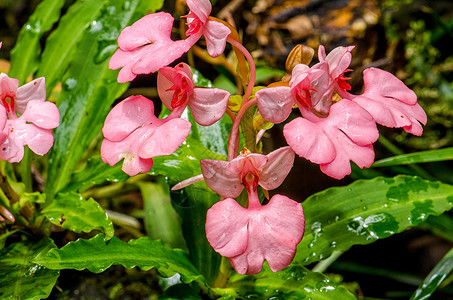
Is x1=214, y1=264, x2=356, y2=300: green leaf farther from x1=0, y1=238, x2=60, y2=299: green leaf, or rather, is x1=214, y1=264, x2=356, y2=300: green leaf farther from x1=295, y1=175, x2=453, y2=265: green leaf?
x1=0, y1=238, x2=60, y2=299: green leaf

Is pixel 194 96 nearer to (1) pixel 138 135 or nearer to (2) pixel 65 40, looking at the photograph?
(1) pixel 138 135

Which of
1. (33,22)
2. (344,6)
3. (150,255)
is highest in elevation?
(33,22)

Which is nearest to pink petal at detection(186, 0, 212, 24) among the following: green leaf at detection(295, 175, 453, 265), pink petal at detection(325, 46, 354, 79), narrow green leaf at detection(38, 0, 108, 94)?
pink petal at detection(325, 46, 354, 79)

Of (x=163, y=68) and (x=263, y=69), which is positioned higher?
(x=163, y=68)

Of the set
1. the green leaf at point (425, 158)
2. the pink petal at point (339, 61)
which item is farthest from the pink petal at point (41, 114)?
the green leaf at point (425, 158)

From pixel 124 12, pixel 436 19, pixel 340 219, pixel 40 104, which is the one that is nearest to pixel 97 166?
pixel 40 104

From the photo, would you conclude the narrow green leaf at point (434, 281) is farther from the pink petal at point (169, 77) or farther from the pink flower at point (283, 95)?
the pink petal at point (169, 77)

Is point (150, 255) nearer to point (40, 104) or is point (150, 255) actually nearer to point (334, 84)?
point (40, 104)

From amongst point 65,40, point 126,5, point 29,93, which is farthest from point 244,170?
point 65,40
